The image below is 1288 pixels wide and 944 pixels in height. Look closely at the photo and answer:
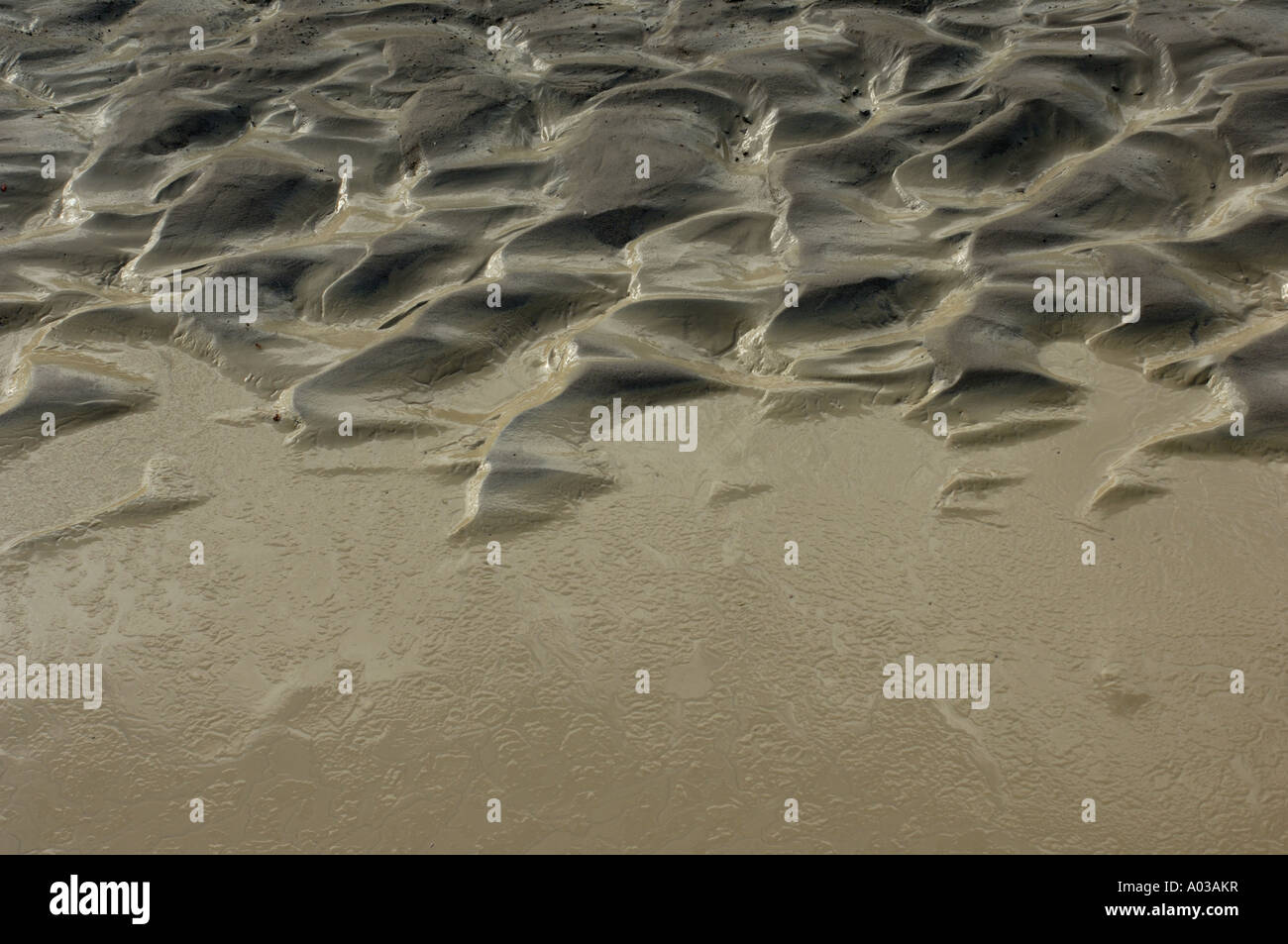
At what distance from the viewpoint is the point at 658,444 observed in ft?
14.6

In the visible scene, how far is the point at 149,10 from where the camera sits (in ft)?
26.0

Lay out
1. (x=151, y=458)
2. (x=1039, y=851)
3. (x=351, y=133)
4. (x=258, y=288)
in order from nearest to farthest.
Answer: (x=1039, y=851) → (x=151, y=458) → (x=258, y=288) → (x=351, y=133)

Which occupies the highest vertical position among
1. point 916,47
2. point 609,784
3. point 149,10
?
point 149,10

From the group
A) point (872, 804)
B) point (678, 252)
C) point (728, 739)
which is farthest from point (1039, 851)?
point (678, 252)

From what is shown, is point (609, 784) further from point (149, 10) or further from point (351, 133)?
point (149, 10)

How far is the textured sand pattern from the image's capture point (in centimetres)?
326

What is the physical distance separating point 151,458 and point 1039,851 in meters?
3.37

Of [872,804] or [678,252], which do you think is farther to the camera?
[678,252]

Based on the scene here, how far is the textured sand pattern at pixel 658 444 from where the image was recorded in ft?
10.7

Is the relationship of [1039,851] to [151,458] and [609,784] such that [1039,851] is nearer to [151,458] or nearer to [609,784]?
Answer: [609,784]

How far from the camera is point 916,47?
6789 mm

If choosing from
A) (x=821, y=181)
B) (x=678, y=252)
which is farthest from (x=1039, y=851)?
(x=821, y=181)

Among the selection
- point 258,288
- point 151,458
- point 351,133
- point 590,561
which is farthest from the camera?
point 351,133

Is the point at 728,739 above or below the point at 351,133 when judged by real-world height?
below
